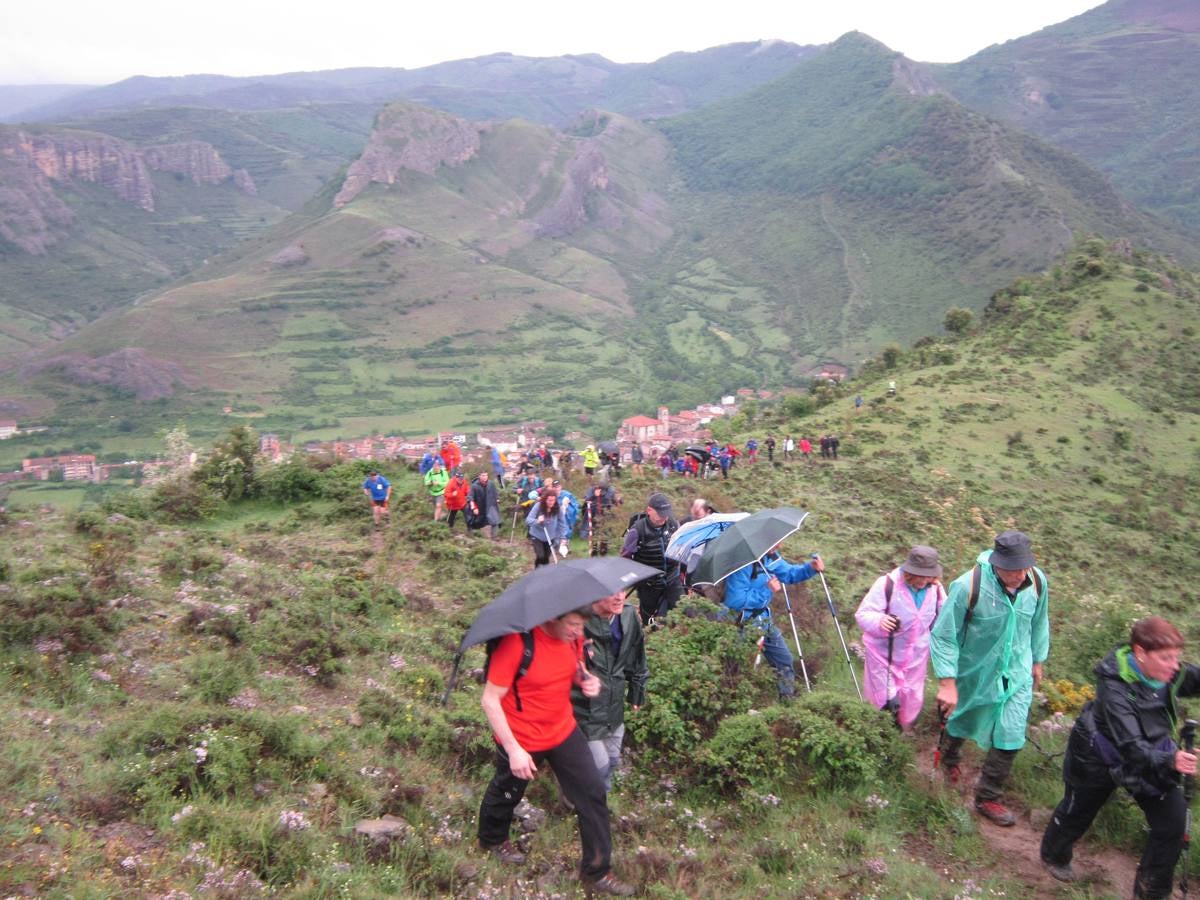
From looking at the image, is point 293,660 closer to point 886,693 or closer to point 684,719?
point 684,719

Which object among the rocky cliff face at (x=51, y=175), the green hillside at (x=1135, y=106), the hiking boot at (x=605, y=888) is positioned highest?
the green hillside at (x=1135, y=106)

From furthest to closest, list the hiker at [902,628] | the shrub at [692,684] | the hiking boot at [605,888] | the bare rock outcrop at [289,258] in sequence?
1. the bare rock outcrop at [289,258]
2. the shrub at [692,684]
3. the hiker at [902,628]
4. the hiking boot at [605,888]

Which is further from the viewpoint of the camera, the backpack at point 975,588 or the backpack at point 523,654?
the backpack at point 975,588

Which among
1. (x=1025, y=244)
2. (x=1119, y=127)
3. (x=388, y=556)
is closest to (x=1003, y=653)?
(x=388, y=556)

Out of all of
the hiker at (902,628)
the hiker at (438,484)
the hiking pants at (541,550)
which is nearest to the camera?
the hiker at (902,628)

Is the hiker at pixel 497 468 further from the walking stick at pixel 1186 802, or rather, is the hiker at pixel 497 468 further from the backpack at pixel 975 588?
the walking stick at pixel 1186 802

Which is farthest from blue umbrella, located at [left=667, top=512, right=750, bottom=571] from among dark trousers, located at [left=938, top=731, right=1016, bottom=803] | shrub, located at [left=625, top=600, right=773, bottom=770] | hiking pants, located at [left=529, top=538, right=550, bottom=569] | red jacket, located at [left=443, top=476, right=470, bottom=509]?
red jacket, located at [left=443, top=476, right=470, bottom=509]

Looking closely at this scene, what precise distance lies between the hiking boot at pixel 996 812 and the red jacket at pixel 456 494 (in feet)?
30.1

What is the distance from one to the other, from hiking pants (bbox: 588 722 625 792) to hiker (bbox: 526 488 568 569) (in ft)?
16.4

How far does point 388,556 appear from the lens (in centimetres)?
1085

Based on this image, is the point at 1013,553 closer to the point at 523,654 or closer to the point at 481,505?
the point at 523,654

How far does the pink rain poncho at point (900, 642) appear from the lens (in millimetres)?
5223

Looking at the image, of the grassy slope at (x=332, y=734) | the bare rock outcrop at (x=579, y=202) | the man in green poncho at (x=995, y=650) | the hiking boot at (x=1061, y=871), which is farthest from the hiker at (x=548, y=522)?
the bare rock outcrop at (x=579, y=202)

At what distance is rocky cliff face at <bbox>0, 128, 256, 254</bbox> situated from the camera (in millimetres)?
152125
